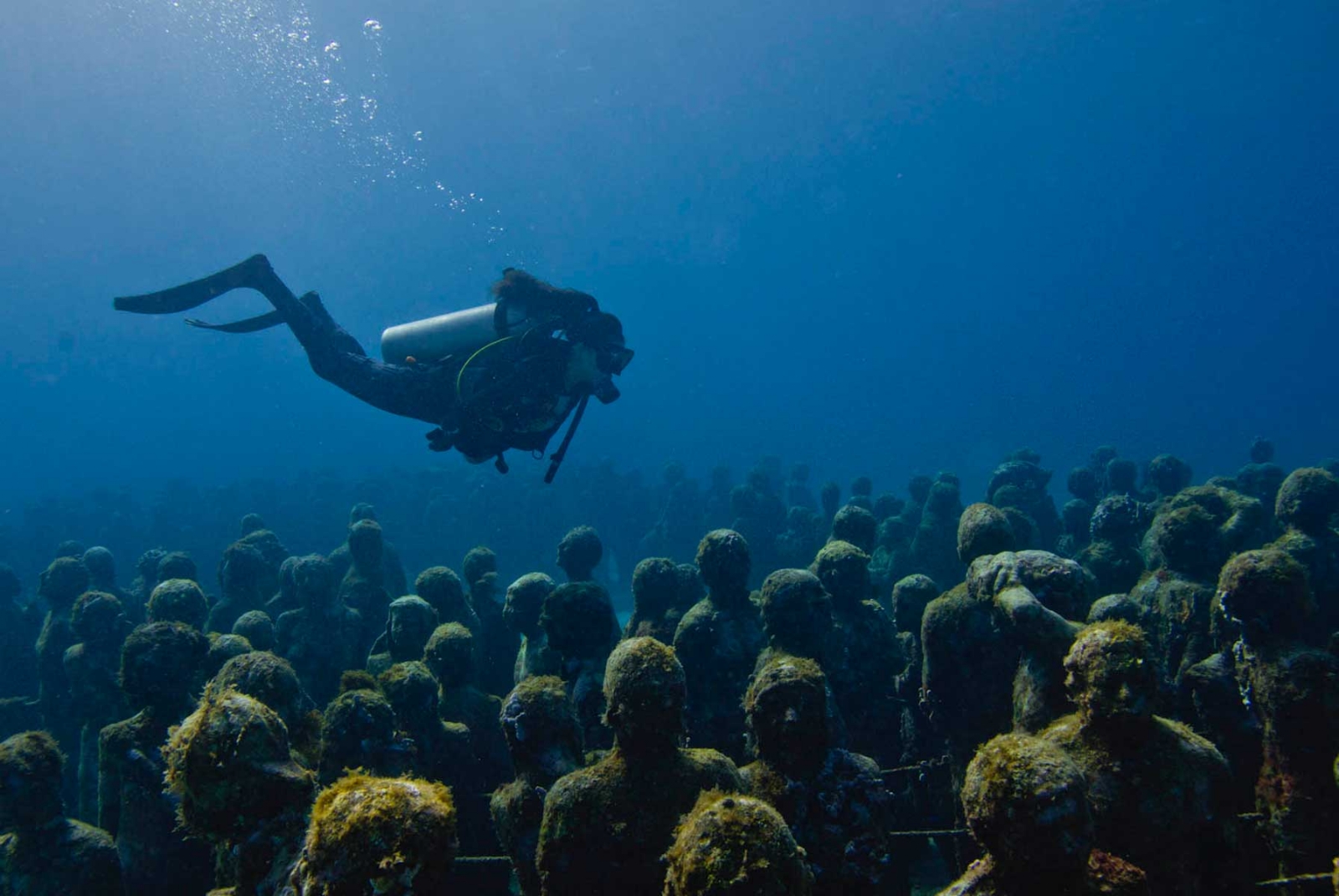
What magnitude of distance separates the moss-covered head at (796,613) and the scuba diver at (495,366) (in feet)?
16.7

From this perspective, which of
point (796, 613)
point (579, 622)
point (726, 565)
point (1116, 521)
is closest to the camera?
point (796, 613)

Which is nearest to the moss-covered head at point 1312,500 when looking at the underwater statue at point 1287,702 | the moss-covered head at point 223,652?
the underwater statue at point 1287,702

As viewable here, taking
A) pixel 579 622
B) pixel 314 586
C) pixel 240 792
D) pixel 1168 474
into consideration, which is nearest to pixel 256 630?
pixel 314 586

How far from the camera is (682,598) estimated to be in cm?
880

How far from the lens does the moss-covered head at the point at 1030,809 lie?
8.69 feet

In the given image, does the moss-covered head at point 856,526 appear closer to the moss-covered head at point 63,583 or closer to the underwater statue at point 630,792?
the underwater statue at point 630,792

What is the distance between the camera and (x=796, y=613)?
622 centimetres

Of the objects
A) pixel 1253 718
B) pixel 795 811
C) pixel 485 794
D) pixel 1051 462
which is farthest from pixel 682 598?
pixel 1051 462

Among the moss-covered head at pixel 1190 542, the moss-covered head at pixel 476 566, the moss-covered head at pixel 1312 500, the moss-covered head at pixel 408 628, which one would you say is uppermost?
the moss-covered head at pixel 1312 500

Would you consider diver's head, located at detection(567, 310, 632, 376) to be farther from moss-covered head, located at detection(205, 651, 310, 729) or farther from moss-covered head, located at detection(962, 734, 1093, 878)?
moss-covered head, located at detection(962, 734, 1093, 878)

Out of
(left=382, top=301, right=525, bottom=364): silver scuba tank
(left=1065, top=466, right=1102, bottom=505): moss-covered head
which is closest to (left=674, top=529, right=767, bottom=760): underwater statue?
(left=382, top=301, right=525, bottom=364): silver scuba tank

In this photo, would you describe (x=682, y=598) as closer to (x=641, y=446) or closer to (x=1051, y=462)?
(x=641, y=446)

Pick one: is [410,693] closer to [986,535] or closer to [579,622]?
[579,622]

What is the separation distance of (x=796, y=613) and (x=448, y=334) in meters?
8.69
